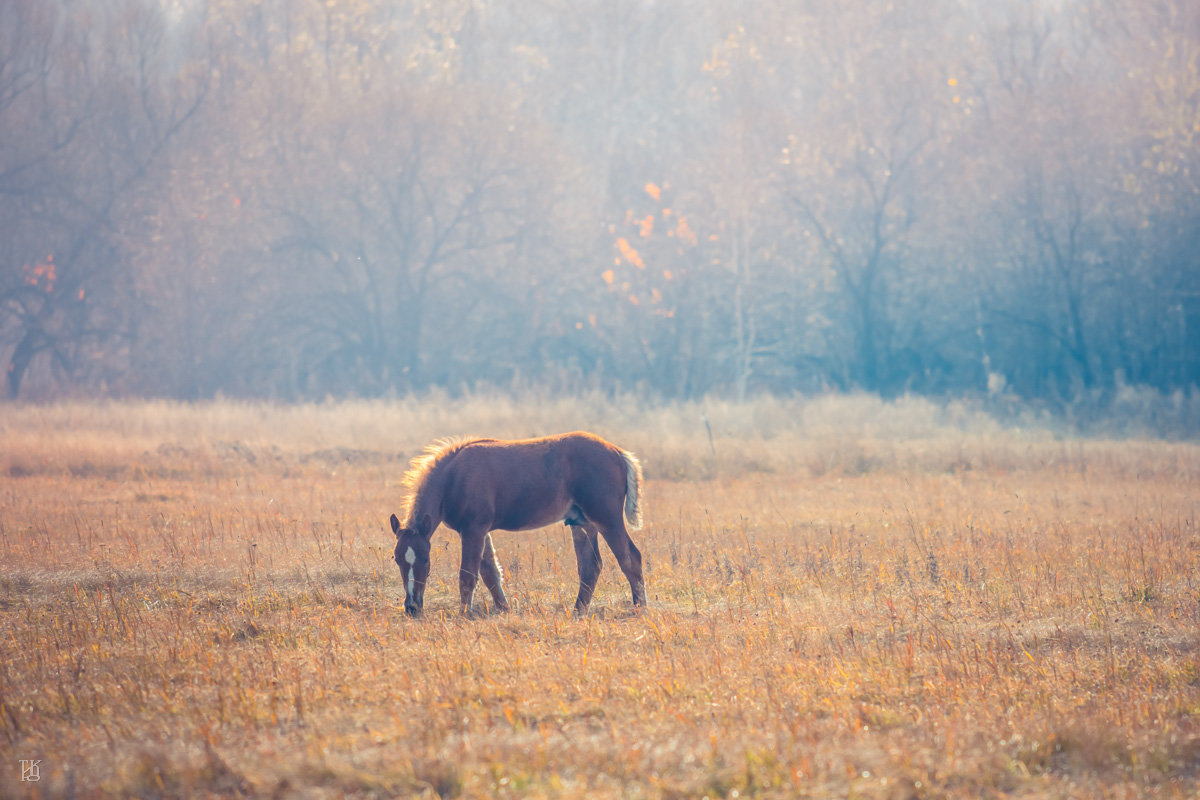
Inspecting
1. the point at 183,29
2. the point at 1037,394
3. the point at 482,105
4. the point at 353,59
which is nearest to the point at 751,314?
the point at 1037,394

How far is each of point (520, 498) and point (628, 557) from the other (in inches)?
41.9

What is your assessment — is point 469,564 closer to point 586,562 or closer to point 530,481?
point 530,481

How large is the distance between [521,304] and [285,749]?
35.9 meters

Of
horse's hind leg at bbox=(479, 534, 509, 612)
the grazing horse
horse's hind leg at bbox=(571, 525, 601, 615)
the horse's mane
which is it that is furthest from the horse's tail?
the horse's mane

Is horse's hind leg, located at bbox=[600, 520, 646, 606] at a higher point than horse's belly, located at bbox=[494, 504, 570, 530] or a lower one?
lower

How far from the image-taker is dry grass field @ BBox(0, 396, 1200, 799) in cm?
489

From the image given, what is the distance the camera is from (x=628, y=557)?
8.52 m

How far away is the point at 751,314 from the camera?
34156 mm

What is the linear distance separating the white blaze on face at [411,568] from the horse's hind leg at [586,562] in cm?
142

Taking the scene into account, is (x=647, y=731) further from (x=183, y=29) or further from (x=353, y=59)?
(x=183, y=29)

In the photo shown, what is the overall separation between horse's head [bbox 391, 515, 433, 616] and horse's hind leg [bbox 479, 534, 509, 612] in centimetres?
64

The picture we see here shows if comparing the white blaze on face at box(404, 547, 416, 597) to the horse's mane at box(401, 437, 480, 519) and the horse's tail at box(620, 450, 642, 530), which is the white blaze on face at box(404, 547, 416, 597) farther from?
the horse's tail at box(620, 450, 642, 530)

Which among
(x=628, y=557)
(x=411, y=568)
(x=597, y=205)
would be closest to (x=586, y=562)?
(x=628, y=557)

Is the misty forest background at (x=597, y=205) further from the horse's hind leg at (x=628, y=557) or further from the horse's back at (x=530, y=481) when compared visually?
Result: the horse's hind leg at (x=628, y=557)
